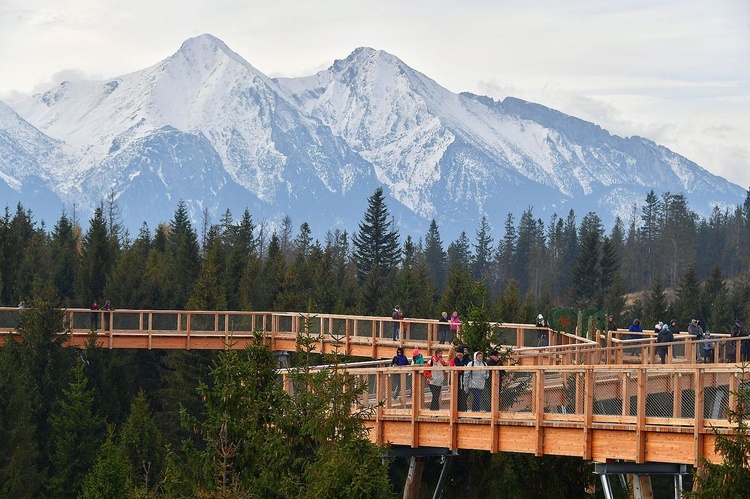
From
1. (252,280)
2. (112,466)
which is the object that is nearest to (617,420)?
(112,466)

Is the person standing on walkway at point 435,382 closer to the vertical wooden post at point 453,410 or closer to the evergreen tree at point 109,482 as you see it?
the vertical wooden post at point 453,410

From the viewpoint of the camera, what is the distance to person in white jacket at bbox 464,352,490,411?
77.4 feet

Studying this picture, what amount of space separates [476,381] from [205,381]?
3851 cm

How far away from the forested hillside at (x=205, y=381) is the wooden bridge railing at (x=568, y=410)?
2115 mm

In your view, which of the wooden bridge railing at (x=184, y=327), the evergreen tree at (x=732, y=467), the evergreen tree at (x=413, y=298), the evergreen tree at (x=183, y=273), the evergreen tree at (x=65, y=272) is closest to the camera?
the evergreen tree at (x=732, y=467)

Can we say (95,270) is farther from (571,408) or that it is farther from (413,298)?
(571,408)

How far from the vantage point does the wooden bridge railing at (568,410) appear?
2044cm

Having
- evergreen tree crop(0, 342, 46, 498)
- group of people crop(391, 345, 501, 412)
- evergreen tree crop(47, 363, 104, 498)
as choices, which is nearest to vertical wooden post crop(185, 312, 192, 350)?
evergreen tree crop(47, 363, 104, 498)

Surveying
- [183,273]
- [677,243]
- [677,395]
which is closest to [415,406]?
[677,395]

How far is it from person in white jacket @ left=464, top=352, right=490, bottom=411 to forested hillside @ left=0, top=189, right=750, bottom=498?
104 inches

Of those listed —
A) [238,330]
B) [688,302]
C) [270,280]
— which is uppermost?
[270,280]

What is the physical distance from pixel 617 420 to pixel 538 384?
1.61m

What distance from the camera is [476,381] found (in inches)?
934

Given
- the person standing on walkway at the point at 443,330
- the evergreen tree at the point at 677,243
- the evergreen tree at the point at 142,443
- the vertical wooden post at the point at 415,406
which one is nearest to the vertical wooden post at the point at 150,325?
the evergreen tree at the point at 142,443
